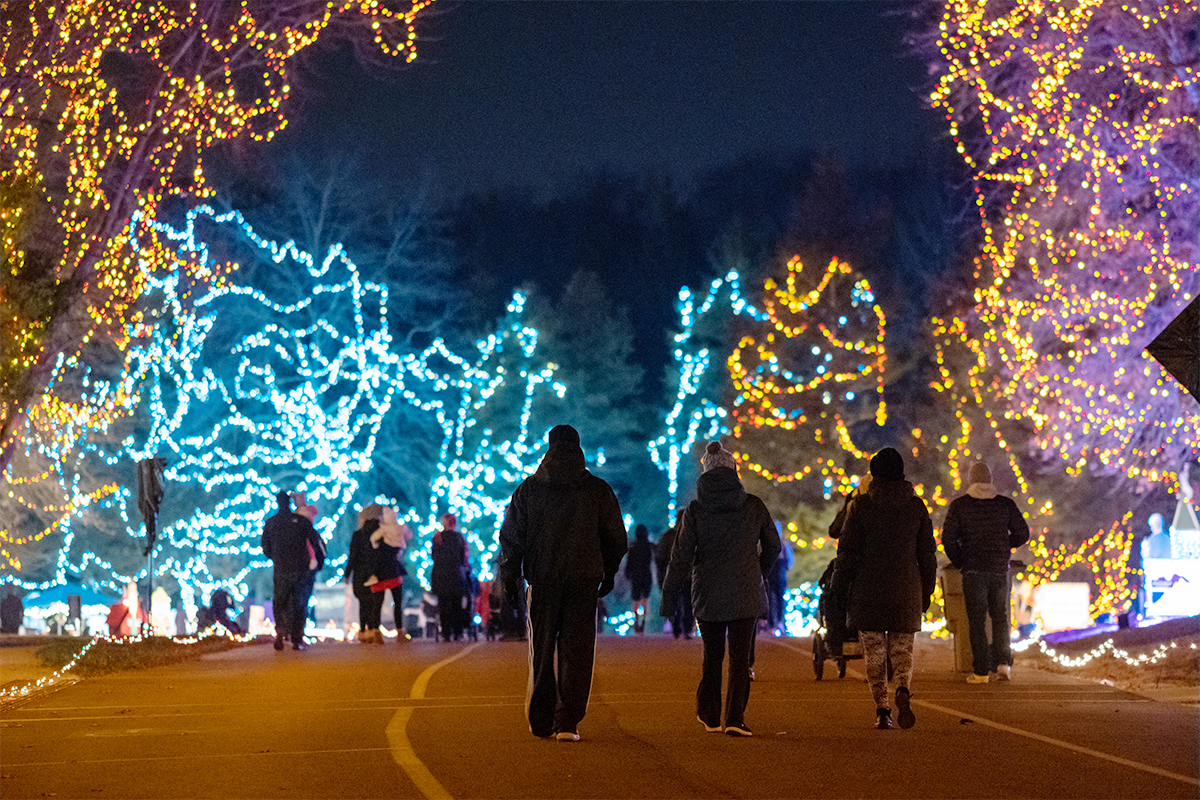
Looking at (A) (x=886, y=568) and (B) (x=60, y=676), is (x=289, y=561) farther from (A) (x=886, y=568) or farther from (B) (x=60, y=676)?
(A) (x=886, y=568)

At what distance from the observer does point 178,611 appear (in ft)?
171

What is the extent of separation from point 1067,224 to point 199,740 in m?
18.4

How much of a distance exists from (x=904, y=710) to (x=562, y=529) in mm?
2452

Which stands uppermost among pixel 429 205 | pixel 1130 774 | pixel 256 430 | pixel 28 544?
pixel 429 205

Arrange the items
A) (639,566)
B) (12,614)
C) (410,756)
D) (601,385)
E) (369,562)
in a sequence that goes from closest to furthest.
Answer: (410,756), (369,562), (639,566), (12,614), (601,385)

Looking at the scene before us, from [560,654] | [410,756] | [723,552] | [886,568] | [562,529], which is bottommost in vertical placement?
[410,756]

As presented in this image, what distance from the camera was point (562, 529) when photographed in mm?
10812

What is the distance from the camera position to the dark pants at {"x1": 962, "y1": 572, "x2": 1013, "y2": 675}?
15.5m

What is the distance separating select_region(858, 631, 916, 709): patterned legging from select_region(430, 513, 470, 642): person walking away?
44.6 feet

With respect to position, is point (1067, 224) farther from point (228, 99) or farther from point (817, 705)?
point (817, 705)

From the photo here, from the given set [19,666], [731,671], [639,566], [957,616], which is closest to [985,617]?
[957,616]

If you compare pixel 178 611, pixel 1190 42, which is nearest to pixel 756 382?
pixel 178 611

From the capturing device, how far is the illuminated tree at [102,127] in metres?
18.4

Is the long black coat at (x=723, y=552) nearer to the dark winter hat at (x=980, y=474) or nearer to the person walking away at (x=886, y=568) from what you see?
the person walking away at (x=886, y=568)
